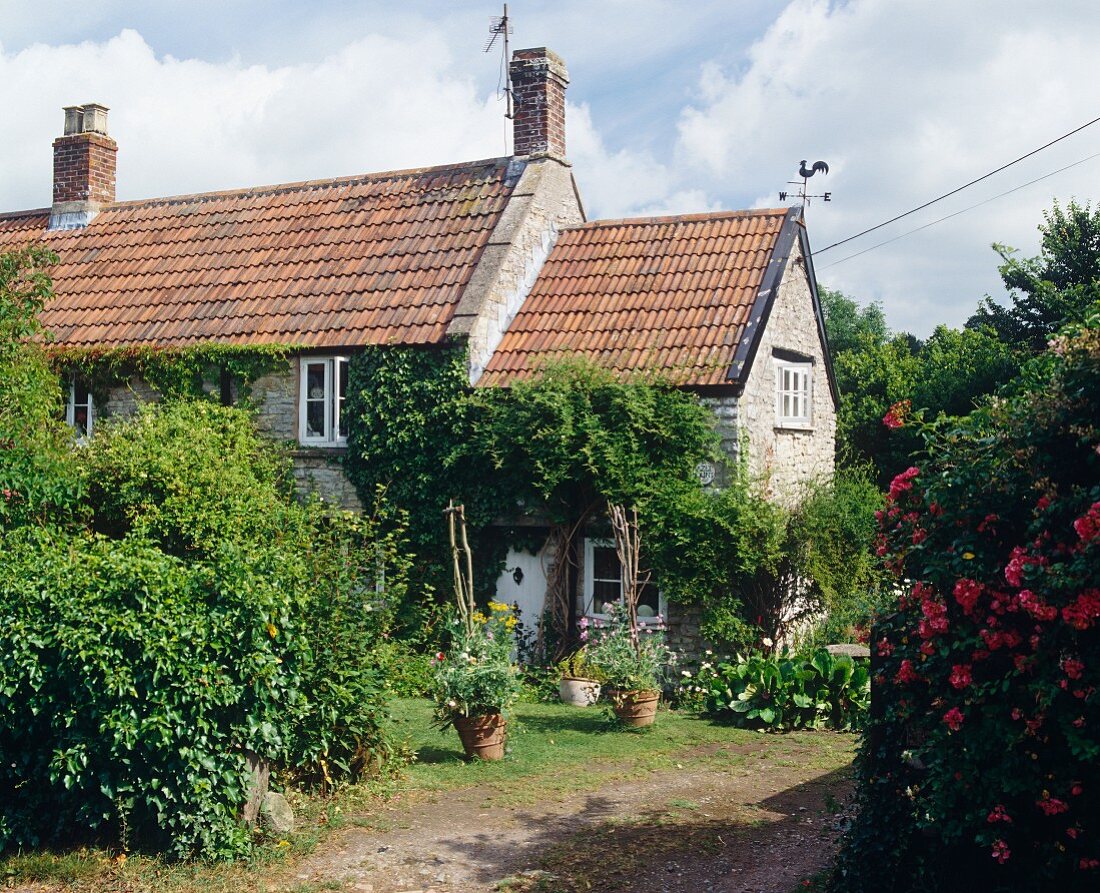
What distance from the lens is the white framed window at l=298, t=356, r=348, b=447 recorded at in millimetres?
16656

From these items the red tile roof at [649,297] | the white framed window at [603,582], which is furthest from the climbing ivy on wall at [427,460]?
the white framed window at [603,582]

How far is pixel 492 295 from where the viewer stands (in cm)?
1653

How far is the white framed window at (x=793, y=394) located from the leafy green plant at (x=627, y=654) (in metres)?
4.25

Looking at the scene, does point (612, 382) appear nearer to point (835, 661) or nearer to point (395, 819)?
point (835, 661)

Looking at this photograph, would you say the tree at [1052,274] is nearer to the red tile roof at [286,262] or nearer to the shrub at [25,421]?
the red tile roof at [286,262]

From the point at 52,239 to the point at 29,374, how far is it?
35.8ft

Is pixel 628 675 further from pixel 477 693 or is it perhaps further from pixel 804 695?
pixel 477 693

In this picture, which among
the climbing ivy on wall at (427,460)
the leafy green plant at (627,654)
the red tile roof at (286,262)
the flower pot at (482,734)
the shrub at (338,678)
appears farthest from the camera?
the red tile roof at (286,262)

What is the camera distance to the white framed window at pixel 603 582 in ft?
50.2

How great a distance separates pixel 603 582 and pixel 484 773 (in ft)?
16.8

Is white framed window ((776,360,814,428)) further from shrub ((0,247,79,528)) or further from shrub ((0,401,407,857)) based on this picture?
shrub ((0,247,79,528))

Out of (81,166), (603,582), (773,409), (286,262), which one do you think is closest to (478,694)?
(603,582)

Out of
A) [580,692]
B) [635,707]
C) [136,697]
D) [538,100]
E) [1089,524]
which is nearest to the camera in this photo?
[1089,524]

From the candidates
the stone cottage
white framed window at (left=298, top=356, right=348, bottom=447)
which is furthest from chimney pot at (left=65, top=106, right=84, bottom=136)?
white framed window at (left=298, top=356, right=348, bottom=447)
